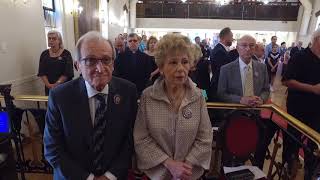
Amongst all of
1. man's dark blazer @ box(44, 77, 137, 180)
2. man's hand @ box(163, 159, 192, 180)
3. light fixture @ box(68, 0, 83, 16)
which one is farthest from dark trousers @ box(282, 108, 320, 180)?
light fixture @ box(68, 0, 83, 16)

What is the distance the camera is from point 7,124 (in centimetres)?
231

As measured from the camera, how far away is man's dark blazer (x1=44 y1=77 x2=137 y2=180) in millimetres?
1422

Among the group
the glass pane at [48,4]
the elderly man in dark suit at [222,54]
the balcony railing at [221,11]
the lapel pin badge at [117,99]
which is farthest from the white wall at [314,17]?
the lapel pin badge at [117,99]

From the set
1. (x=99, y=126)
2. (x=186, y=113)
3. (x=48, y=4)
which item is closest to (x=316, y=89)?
(x=186, y=113)

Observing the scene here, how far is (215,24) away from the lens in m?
15.3

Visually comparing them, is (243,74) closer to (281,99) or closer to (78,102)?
(78,102)

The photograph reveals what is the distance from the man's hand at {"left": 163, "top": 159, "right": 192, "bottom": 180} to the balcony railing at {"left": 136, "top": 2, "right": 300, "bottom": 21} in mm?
14655

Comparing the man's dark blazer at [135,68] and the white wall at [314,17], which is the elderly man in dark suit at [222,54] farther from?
the white wall at [314,17]

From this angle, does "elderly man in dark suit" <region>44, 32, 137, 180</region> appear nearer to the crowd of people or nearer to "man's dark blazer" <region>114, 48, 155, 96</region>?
the crowd of people

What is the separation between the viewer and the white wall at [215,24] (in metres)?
15.0

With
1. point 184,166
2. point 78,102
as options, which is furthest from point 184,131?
point 78,102

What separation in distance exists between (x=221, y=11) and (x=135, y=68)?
12.8m

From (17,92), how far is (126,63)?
1.71 metres

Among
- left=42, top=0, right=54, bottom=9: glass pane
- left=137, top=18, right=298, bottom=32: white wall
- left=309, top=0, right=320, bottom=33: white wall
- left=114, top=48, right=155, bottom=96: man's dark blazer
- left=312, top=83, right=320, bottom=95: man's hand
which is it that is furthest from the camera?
left=137, top=18, right=298, bottom=32: white wall
